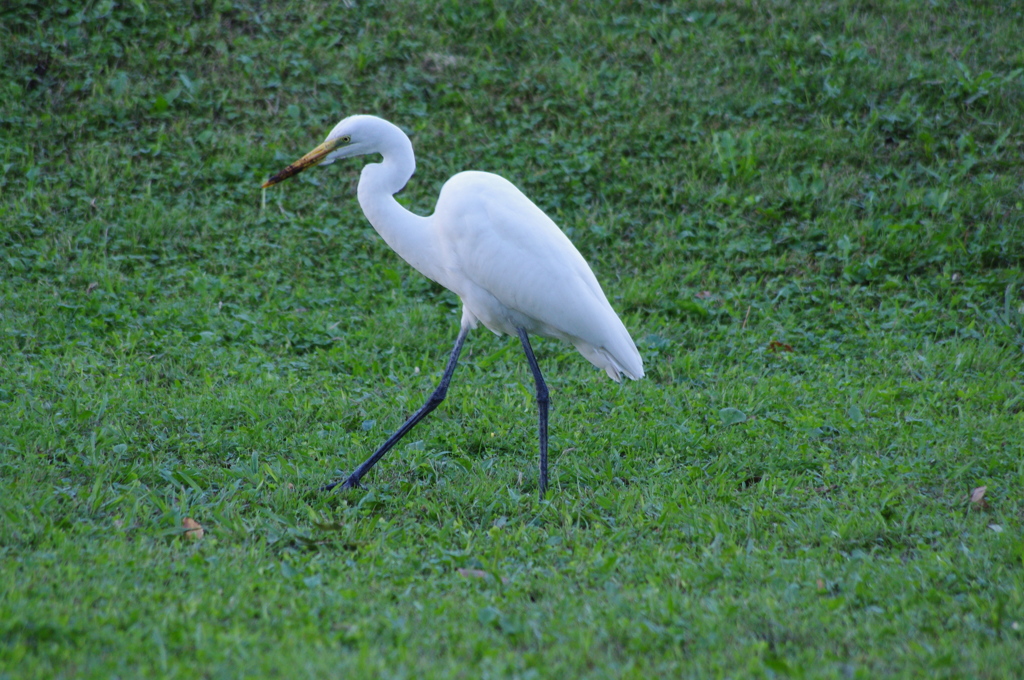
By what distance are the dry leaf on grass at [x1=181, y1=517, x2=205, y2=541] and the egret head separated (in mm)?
1467

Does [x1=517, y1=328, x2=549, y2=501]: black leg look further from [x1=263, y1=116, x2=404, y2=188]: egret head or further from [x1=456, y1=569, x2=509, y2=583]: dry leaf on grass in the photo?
[x1=263, y1=116, x2=404, y2=188]: egret head

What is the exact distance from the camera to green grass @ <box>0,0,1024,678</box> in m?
2.65

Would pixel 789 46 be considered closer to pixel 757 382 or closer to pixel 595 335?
pixel 757 382

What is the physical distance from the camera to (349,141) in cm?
388

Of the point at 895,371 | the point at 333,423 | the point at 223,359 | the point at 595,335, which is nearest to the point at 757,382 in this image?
the point at 895,371

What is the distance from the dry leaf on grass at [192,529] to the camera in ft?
10.3

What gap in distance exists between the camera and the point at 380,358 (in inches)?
194

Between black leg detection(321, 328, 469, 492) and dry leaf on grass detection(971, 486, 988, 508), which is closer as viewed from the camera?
dry leaf on grass detection(971, 486, 988, 508)

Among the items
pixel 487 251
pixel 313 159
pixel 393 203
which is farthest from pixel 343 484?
pixel 313 159

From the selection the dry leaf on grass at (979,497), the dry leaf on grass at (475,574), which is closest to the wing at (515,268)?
the dry leaf on grass at (475,574)

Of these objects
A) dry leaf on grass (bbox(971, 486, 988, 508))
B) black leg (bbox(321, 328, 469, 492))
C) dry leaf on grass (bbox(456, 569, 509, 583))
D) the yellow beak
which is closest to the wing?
black leg (bbox(321, 328, 469, 492))

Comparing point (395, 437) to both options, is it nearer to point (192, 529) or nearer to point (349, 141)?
point (192, 529)

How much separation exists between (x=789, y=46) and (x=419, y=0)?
3.19m

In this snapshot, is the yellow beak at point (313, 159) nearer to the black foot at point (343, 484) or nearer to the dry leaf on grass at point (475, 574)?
the black foot at point (343, 484)
